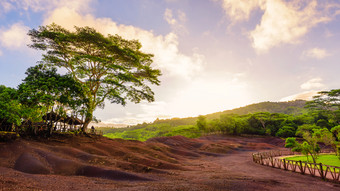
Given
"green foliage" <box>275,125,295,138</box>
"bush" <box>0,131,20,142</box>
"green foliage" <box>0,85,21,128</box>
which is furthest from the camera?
"green foliage" <box>275,125,295,138</box>

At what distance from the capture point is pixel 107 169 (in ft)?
43.8

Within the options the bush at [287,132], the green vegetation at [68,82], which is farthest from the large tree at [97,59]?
the bush at [287,132]

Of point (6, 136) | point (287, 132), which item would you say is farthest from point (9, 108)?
point (287, 132)

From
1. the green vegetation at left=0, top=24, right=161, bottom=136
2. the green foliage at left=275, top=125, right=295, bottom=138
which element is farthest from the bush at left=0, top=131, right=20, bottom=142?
the green foliage at left=275, top=125, right=295, bottom=138

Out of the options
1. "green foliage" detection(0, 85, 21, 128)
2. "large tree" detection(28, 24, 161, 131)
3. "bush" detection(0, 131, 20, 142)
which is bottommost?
"bush" detection(0, 131, 20, 142)

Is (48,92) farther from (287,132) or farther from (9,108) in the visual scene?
(287,132)

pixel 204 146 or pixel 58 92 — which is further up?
pixel 58 92

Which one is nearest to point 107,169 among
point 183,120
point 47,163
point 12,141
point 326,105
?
point 47,163

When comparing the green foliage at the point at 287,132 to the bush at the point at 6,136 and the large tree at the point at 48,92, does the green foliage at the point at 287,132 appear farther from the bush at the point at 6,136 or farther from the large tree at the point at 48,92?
the bush at the point at 6,136

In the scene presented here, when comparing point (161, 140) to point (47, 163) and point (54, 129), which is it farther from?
point (47, 163)

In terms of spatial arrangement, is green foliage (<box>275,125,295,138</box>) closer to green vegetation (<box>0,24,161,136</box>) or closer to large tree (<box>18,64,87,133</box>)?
green vegetation (<box>0,24,161,136</box>)

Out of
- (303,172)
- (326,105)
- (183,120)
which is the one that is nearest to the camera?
(303,172)

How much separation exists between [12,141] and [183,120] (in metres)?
160

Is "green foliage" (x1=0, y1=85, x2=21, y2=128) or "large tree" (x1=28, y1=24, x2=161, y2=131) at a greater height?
"large tree" (x1=28, y1=24, x2=161, y2=131)
